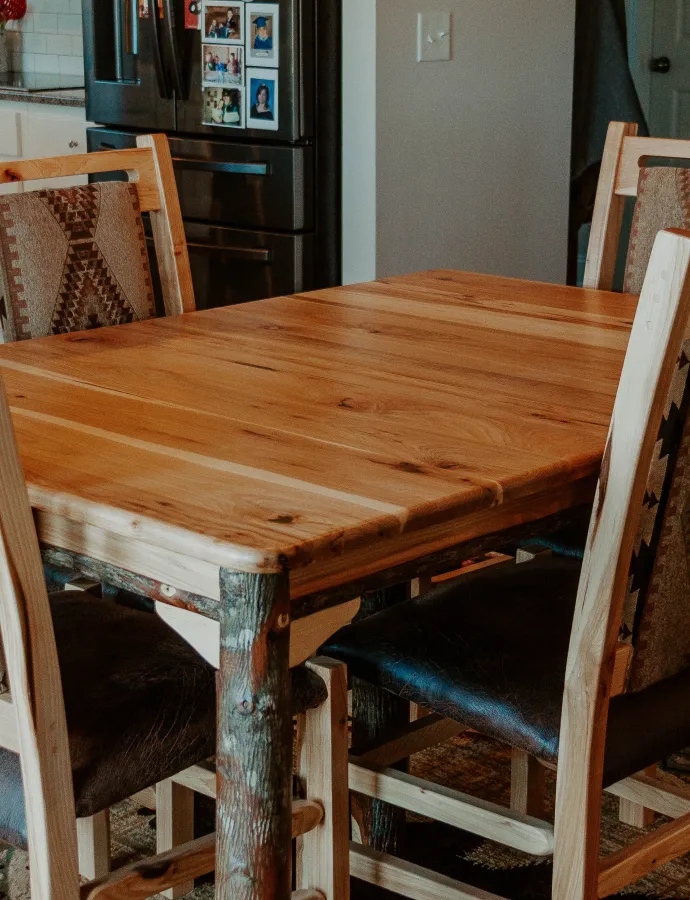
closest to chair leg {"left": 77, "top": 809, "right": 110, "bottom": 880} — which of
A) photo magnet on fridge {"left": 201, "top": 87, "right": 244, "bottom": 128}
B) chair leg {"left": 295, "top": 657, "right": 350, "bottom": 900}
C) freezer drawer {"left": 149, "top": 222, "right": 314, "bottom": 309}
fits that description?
chair leg {"left": 295, "top": 657, "right": 350, "bottom": 900}

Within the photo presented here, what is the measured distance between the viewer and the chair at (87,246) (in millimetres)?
1971

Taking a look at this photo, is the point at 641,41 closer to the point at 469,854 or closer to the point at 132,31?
the point at 132,31

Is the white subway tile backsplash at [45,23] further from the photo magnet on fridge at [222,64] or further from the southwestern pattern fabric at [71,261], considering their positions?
the southwestern pattern fabric at [71,261]

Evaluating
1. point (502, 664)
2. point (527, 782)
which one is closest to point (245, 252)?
point (527, 782)

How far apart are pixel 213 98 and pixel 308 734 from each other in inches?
105

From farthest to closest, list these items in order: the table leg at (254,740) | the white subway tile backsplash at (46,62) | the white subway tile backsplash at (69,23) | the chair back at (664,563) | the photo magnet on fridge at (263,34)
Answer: the white subway tile backsplash at (46,62), the white subway tile backsplash at (69,23), the photo magnet on fridge at (263,34), the chair back at (664,563), the table leg at (254,740)

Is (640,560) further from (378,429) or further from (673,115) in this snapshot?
(673,115)

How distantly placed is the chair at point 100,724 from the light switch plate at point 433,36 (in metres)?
2.42

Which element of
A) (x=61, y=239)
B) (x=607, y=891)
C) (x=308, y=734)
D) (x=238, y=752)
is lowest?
(x=607, y=891)

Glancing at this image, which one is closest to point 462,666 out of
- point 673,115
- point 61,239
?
point 61,239

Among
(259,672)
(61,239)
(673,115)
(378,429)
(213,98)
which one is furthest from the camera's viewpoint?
(673,115)

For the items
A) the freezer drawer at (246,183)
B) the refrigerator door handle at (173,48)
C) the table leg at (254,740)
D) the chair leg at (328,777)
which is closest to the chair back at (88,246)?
the chair leg at (328,777)

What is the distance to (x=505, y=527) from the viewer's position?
1.31 meters

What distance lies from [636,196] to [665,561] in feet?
3.88
